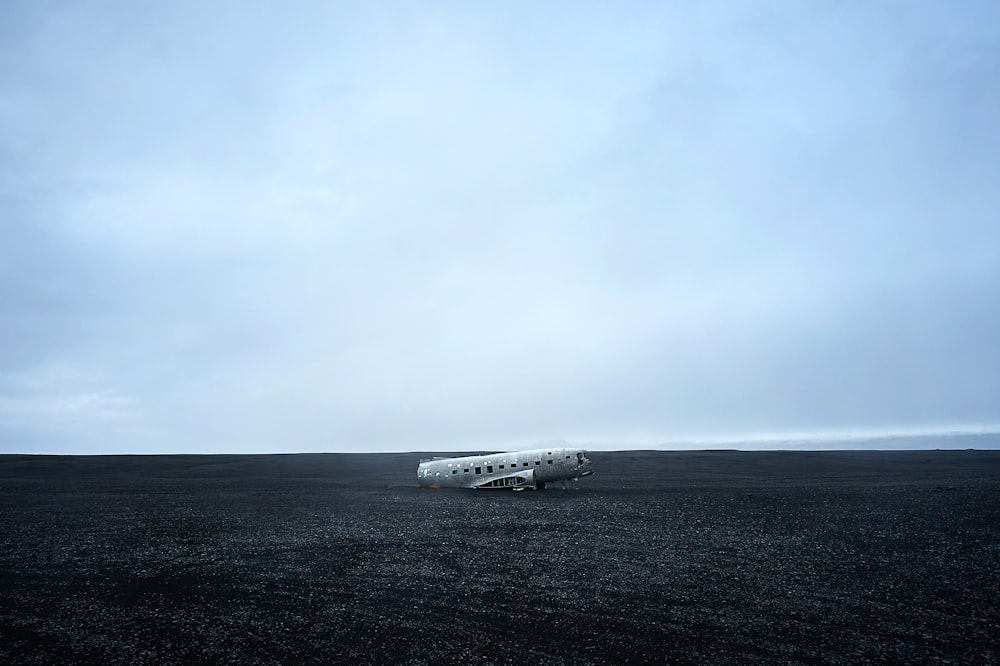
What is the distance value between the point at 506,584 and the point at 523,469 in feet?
92.4

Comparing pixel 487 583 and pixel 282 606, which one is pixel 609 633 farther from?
pixel 282 606

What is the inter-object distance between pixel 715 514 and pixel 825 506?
9.85m

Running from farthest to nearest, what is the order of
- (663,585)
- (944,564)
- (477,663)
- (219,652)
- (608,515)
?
(608,515) < (944,564) < (663,585) < (219,652) < (477,663)

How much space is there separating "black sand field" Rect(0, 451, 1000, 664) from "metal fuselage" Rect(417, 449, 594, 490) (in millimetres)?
9247

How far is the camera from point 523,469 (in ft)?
153

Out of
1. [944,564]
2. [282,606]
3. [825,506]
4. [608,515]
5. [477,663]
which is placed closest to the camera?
[477,663]

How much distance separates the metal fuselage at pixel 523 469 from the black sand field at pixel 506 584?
30.3 ft

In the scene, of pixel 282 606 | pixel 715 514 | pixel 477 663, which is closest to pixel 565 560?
pixel 477 663

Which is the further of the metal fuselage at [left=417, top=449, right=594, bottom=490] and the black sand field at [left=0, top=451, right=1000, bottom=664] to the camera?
the metal fuselage at [left=417, top=449, right=594, bottom=490]

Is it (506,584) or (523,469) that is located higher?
(523,469)

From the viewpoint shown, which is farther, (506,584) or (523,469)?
(523,469)

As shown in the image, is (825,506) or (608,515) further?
(825,506)

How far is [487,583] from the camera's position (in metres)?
18.8

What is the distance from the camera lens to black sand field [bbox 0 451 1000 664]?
13750mm
